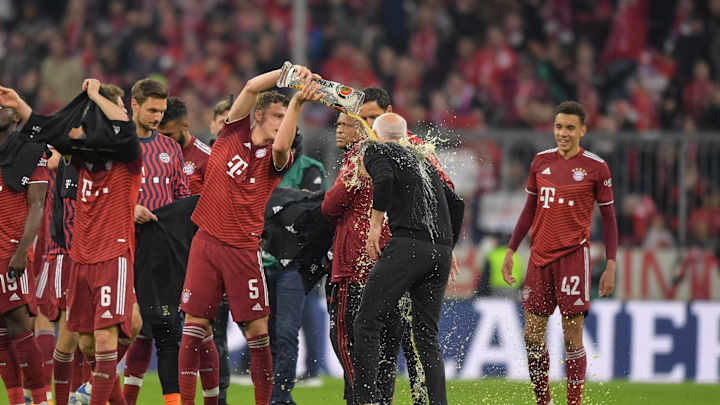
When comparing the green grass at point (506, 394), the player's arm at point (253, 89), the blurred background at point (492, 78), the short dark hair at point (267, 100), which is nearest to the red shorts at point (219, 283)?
the player's arm at point (253, 89)

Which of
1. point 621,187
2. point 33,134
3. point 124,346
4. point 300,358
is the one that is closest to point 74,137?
point 33,134

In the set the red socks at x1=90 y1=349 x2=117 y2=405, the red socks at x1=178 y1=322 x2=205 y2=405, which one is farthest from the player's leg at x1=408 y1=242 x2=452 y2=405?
the red socks at x1=90 y1=349 x2=117 y2=405

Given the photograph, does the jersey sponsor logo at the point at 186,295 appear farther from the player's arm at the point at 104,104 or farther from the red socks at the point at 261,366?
the player's arm at the point at 104,104

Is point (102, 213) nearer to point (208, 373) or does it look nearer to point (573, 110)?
point (208, 373)

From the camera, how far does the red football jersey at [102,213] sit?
7238mm

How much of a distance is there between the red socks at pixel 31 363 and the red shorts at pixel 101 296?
0.74 meters

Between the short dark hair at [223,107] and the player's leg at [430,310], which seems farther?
the short dark hair at [223,107]

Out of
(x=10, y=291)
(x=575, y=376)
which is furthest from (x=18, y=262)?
(x=575, y=376)

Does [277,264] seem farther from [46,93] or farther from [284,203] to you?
[46,93]

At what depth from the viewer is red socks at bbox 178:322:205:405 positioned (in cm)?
766

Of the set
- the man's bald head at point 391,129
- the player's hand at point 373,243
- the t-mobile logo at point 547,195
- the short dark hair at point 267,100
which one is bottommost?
the player's hand at point 373,243

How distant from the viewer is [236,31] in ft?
62.9

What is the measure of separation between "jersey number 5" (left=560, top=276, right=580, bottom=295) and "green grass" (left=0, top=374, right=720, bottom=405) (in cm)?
135

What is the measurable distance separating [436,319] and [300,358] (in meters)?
4.95
